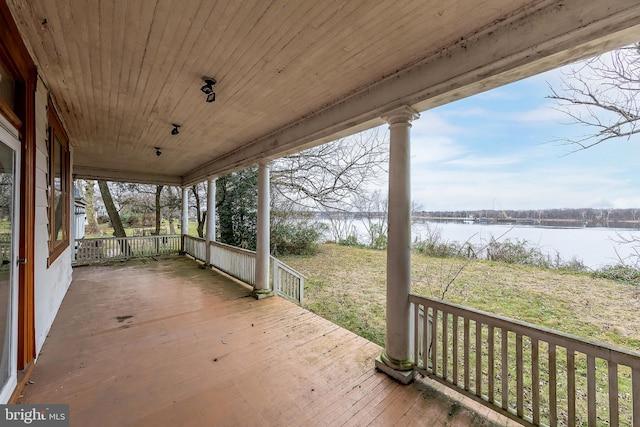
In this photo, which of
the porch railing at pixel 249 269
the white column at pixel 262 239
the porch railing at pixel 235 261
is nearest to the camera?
the white column at pixel 262 239

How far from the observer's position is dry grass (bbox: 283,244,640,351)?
3379mm

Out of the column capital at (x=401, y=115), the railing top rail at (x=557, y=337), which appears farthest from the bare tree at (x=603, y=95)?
the railing top rail at (x=557, y=337)

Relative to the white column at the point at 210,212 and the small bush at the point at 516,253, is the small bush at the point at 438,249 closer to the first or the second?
the small bush at the point at 516,253

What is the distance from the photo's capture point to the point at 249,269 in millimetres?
5008

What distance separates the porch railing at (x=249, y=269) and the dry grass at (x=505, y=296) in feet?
1.69

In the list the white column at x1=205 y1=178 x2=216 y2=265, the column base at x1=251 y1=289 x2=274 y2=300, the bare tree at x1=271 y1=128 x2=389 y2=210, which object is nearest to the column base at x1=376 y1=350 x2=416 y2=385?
the column base at x1=251 y1=289 x2=274 y2=300

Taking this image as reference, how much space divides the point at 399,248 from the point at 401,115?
122 centimetres

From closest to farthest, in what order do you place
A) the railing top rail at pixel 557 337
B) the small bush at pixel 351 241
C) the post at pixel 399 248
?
the railing top rail at pixel 557 337 → the post at pixel 399 248 → the small bush at pixel 351 241

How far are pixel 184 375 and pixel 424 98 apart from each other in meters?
3.25

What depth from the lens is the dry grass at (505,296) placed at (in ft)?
11.1

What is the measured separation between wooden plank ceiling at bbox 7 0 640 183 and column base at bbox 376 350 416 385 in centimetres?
235

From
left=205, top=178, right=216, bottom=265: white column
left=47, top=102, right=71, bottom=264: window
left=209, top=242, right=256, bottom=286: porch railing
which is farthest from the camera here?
left=205, top=178, right=216, bottom=265: white column

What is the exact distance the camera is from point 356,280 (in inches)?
243

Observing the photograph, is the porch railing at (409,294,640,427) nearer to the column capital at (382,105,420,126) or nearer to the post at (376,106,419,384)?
the post at (376,106,419,384)
